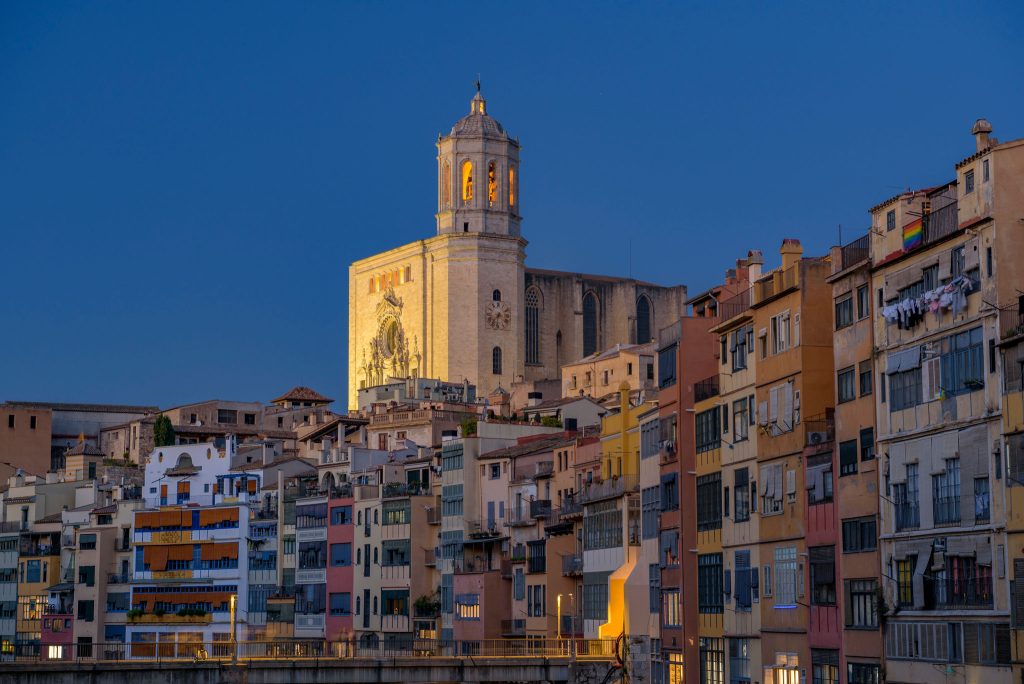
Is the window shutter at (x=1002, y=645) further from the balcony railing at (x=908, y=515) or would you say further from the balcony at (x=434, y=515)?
the balcony at (x=434, y=515)

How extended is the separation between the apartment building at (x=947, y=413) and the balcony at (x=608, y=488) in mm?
21756

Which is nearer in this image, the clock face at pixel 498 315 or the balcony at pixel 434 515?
the balcony at pixel 434 515

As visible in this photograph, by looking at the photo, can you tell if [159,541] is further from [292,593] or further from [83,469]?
[83,469]

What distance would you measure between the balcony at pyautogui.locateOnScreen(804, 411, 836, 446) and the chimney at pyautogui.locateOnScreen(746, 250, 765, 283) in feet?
29.8

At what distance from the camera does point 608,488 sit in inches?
3031

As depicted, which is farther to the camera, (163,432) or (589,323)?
(589,323)

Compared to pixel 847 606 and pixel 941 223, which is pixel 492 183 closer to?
pixel 847 606

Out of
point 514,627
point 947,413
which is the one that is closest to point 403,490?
point 514,627

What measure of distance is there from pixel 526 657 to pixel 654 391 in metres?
27.3

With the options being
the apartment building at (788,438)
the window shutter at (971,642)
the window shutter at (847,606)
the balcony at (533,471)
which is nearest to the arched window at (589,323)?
the balcony at (533,471)

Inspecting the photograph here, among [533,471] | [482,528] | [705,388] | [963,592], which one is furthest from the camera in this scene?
[482,528]

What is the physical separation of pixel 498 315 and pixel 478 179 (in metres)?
13.4

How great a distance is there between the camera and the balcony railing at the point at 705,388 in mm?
66625

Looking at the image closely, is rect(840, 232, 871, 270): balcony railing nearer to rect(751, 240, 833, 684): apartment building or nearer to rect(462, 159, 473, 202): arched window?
rect(751, 240, 833, 684): apartment building
